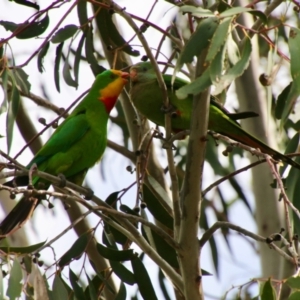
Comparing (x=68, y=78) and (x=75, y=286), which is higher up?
(x=68, y=78)

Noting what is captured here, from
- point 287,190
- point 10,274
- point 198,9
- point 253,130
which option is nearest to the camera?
point 198,9

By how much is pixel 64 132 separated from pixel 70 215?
0.50 m

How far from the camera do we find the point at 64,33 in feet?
8.91

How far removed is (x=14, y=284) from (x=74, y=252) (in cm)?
52

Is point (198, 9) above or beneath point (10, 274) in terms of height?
above

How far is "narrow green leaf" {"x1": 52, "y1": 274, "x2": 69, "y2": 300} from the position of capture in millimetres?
2238

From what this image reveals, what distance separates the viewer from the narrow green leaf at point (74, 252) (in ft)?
8.09

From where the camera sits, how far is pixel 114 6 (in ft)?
7.29

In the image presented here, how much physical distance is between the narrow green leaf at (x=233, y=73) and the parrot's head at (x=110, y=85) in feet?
5.24

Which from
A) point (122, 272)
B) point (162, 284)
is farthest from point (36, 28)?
point (162, 284)

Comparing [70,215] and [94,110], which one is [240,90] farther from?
[70,215]

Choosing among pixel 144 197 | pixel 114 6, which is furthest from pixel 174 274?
pixel 114 6

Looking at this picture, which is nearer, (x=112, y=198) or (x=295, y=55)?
(x=295, y=55)

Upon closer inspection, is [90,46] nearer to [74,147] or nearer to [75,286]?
[74,147]
